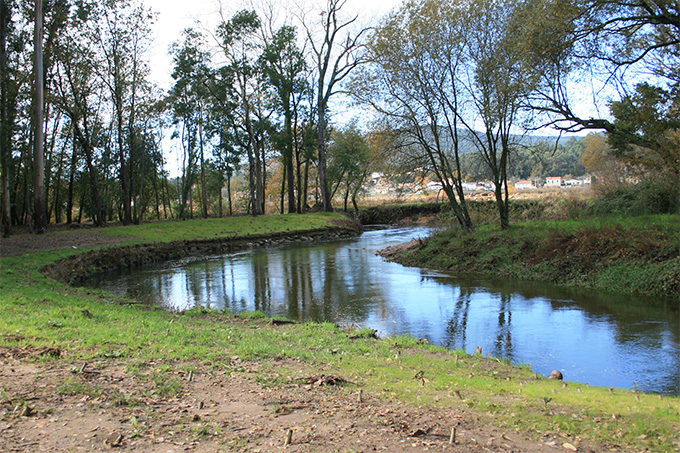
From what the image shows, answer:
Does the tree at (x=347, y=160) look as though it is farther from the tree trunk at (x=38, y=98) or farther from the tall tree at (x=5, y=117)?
the tall tree at (x=5, y=117)

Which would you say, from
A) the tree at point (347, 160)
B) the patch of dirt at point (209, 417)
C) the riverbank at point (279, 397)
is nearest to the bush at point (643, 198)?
the riverbank at point (279, 397)

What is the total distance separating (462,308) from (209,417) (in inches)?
366

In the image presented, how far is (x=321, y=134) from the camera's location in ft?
139

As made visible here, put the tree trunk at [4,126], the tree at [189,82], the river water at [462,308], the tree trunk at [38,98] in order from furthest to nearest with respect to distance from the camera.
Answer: the tree at [189,82] → the tree trunk at [38,98] → the tree trunk at [4,126] → the river water at [462,308]

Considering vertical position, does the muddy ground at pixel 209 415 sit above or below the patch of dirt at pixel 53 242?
below

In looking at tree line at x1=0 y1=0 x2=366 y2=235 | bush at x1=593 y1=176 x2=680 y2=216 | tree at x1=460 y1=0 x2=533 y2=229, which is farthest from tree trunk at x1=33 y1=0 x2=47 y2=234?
bush at x1=593 y1=176 x2=680 y2=216

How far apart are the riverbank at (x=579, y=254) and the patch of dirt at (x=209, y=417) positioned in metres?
10.6

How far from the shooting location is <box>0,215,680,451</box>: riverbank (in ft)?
12.2

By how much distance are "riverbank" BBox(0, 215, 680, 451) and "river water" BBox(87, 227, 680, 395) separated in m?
1.86

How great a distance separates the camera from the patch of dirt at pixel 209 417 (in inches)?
142

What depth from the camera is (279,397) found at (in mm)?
4789

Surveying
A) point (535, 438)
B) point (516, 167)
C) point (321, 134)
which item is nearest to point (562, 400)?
point (535, 438)

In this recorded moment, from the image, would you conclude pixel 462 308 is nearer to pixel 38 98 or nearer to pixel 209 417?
pixel 209 417

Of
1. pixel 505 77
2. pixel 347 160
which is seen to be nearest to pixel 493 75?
pixel 505 77
